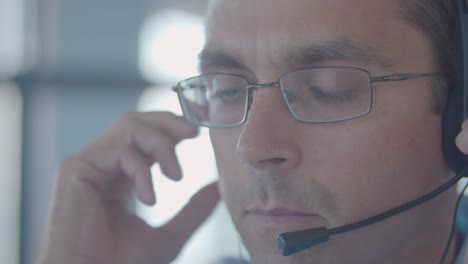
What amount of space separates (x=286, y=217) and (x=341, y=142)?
0.60ft

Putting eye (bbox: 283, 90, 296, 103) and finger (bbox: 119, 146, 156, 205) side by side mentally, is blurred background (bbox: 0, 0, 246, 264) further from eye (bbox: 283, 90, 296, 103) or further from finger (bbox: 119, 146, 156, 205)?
eye (bbox: 283, 90, 296, 103)

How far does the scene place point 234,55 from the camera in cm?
119

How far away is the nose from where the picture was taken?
105cm

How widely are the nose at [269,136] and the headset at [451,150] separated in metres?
0.14

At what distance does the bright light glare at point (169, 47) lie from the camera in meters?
2.83

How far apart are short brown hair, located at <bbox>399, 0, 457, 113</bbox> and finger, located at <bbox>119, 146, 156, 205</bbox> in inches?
28.1

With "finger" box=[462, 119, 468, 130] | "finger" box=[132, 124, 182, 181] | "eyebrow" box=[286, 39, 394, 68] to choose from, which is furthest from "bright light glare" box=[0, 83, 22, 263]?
"finger" box=[462, 119, 468, 130]

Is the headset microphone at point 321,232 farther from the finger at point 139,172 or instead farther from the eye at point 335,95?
the finger at point 139,172

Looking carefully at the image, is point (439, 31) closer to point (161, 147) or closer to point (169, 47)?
point (161, 147)

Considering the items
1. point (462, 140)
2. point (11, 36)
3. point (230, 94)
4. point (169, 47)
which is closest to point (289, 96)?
point (230, 94)

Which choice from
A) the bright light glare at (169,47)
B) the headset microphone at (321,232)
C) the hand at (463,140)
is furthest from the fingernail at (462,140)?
the bright light glare at (169,47)

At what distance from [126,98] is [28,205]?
28.8 inches

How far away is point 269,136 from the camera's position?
107 centimetres

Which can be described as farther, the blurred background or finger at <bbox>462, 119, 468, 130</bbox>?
the blurred background
